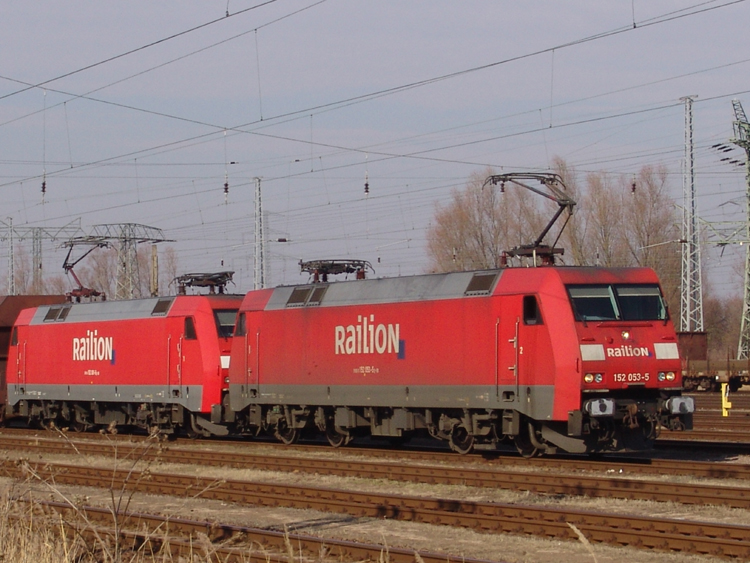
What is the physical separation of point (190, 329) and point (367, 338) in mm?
5788

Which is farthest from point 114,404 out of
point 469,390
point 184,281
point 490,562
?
point 490,562

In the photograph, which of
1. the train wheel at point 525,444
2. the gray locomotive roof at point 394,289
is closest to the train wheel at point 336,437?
the gray locomotive roof at point 394,289

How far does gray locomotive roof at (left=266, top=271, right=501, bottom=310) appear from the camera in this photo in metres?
19.6

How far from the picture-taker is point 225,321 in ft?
82.9

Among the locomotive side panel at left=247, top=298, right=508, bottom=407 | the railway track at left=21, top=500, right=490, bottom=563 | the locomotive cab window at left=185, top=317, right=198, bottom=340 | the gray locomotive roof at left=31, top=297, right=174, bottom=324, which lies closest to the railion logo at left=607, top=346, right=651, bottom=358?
the locomotive side panel at left=247, top=298, right=508, bottom=407

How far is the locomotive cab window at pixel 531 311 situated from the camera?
58.4 ft

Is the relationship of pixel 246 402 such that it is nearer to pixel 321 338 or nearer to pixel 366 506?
pixel 321 338

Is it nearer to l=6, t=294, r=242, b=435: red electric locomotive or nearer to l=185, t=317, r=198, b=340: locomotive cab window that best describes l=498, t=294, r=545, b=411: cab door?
l=6, t=294, r=242, b=435: red electric locomotive

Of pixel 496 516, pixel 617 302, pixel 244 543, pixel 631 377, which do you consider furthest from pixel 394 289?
pixel 244 543

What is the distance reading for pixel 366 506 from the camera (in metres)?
13.8

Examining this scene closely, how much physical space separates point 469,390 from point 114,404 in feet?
43.1

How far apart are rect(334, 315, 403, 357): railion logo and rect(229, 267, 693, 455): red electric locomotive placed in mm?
27

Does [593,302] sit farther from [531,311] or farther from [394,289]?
[394,289]

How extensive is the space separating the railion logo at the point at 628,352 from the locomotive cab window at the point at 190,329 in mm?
11132
